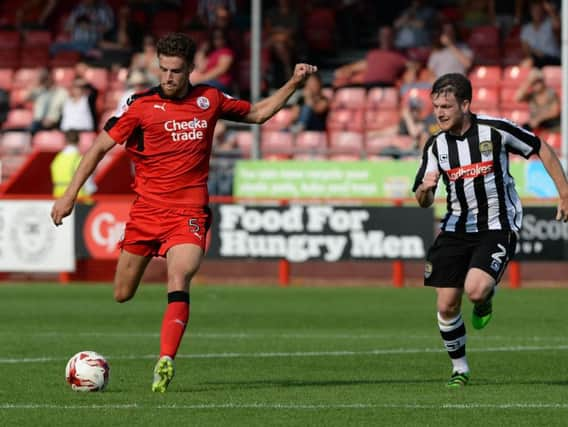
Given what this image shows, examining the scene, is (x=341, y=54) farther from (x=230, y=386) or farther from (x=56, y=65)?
(x=230, y=386)

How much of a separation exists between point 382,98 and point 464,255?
15.3m

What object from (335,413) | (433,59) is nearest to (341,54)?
(433,59)

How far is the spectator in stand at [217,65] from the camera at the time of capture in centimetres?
2427

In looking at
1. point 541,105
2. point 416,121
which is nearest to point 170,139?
point 416,121

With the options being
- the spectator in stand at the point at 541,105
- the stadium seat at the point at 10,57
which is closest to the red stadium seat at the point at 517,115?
the spectator in stand at the point at 541,105

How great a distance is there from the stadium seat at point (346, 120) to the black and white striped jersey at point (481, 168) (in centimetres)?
1500

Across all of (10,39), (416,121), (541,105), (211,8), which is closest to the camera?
(541,105)

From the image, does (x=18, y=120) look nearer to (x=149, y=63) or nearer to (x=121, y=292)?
(x=149, y=63)

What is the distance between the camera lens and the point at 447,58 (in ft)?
80.1

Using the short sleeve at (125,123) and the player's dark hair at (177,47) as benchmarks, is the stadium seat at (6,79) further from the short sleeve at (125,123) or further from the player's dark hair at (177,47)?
the player's dark hair at (177,47)

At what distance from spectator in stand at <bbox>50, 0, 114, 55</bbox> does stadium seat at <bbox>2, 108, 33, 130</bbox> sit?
1749 mm

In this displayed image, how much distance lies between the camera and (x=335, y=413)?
27.7ft

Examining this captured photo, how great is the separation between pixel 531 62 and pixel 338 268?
5.17 meters

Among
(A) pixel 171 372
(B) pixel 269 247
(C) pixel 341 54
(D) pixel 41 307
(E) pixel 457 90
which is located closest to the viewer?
(A) pixel 171 372
